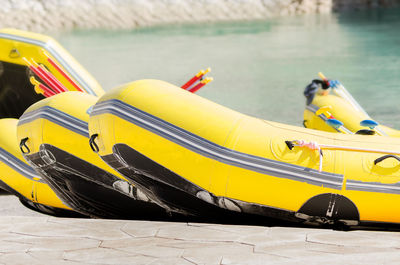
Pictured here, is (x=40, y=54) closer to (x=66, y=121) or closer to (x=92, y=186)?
(x=66, y=121)

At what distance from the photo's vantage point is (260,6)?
1327 centimetres

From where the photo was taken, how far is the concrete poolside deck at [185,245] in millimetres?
1620

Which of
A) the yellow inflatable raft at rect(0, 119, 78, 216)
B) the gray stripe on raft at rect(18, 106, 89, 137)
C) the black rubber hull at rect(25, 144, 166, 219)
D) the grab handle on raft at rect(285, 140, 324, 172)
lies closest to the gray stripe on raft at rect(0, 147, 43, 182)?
the yellow inflatable raft at rect(0, 119, 78, 216)

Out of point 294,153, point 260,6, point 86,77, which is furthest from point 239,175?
point 260,6

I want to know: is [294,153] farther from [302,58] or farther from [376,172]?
[302,58]

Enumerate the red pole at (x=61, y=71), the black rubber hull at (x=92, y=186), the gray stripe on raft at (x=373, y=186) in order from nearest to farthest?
1. the gray stripe on raft at (x=373, y=186)
2. the black rubber hull at (x=92, y=186)
3. the red pole at (x=61, y=71)

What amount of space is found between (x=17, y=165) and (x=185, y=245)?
4.32 ft

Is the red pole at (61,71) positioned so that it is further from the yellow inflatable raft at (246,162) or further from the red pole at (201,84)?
the yellow inflatable raft at (246,162)

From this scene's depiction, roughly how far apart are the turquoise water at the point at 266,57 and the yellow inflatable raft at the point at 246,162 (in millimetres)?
2540

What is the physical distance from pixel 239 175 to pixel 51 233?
59 cm

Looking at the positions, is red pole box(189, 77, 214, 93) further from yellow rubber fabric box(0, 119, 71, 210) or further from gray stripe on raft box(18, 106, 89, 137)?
yellow rubber fabric box(0, 119, 71, 210)

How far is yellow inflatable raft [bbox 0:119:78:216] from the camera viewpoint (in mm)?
2684

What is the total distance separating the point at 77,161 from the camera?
2.37m

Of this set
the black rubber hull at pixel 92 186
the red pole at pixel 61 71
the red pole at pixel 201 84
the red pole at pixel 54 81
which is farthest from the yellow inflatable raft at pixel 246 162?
the red pole at pixel 61 71
